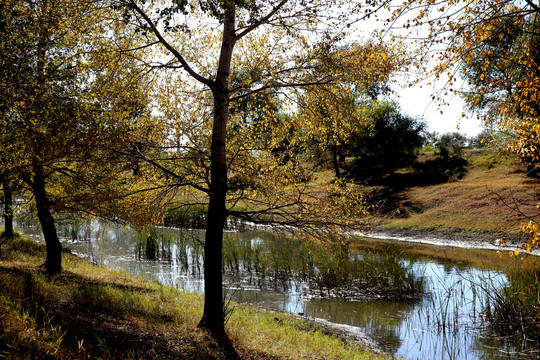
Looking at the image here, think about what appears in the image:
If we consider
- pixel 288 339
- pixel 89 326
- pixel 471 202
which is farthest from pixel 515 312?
pixel 471 202

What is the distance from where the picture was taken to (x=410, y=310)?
1077 cm

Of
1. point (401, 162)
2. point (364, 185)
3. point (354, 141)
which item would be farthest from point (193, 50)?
point (401, 162)

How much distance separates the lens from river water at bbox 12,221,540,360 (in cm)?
842

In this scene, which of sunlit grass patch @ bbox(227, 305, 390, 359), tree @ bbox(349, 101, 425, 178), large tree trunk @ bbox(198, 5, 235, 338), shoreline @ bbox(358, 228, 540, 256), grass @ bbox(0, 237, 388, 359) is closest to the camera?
grass @ bbox(0, 237, 388, 359)

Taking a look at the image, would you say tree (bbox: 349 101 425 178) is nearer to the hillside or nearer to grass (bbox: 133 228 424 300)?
the hillside

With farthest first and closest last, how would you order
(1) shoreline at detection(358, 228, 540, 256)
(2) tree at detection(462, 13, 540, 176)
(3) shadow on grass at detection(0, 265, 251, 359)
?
1. (1) shoreline at detection(358, 228, 540, 256)
2. (2) tree at detection(462, 13, 540, 176)
3. (3) shadow on grass at detection(0, 265, 251, 359)

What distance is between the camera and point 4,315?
514cm

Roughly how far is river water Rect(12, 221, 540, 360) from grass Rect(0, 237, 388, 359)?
4.51 ft

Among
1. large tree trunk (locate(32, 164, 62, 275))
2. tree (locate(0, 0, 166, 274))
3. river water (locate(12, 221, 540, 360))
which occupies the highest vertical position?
tree (locate(0, 0, 166, 274))

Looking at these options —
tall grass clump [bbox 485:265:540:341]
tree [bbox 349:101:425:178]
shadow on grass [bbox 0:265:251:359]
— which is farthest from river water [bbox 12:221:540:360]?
tree [bbox 349:101:425:178]

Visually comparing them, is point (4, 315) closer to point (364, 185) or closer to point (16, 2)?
point (16, 2)

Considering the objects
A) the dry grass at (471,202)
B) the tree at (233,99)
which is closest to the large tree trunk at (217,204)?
the tree at (233,99)

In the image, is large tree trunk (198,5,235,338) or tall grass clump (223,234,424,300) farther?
tall grass clump (223,234,424,300)

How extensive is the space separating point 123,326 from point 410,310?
743cm
